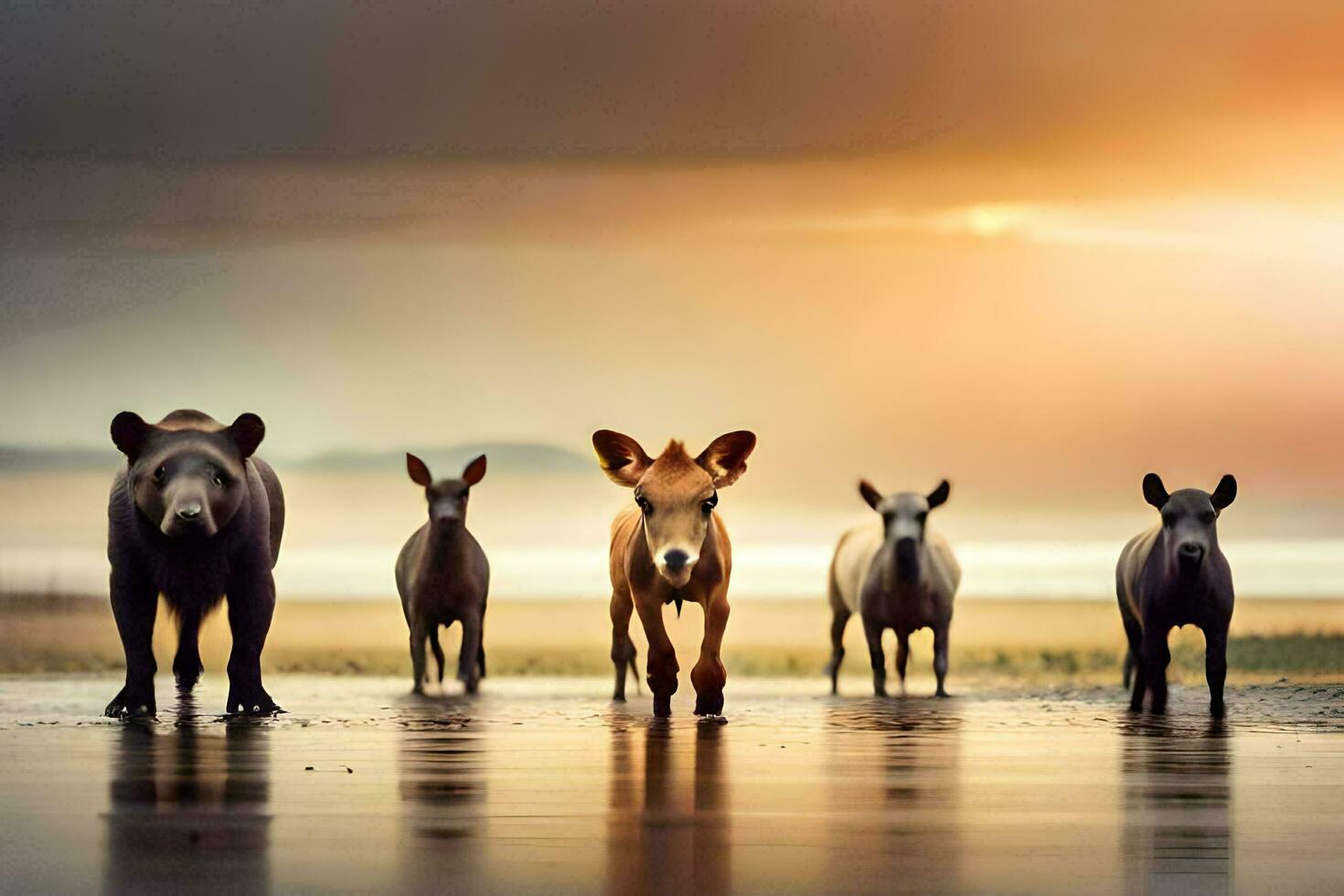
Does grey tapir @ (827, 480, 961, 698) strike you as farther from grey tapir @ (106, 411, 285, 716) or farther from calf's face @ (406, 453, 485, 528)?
grey tapir @ (106, 411, 285, 716)

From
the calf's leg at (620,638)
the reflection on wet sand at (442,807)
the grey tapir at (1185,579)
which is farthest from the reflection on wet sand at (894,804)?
the grey tapir at (1185,579)

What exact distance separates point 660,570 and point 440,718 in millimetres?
1361

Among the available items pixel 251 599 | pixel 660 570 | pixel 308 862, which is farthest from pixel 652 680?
pixel 308 862

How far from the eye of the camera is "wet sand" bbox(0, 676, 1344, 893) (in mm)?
4055

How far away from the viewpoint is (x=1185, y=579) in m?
11.1

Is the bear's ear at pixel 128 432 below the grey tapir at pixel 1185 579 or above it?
above

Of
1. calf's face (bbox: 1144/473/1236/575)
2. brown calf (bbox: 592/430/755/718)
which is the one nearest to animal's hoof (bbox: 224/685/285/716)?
brown calf (bbox: 592/430/755/718)

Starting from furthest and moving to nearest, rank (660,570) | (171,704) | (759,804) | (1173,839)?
(171,704) < (660,570) < (759,804) < (1173,839)

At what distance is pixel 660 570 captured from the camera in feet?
29.2

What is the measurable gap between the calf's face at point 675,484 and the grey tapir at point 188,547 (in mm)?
1904

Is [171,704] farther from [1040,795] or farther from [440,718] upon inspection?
[1040,795]

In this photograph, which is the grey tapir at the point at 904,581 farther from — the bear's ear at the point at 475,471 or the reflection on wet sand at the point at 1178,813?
the reflection on wet sand at the point at 1178,813

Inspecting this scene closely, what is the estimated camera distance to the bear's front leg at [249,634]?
32.0ft

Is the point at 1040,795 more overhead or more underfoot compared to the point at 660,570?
more underfoot
